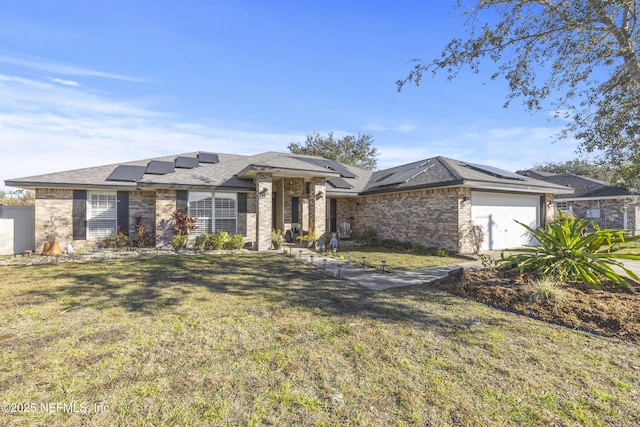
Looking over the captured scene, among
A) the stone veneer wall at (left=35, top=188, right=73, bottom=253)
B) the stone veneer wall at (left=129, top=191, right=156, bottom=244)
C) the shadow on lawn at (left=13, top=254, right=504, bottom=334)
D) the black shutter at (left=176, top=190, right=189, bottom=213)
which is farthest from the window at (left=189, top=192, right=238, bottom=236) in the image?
the stone veneer wall at (left=35, top=188, right=73, bottom=253)

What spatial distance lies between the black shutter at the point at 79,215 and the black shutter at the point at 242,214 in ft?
21.3

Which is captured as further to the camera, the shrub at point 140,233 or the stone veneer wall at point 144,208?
the stone veneer wall at point 144,208

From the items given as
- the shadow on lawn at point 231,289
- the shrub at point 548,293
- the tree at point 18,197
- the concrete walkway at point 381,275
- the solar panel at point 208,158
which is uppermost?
the solar panel at point 208,158

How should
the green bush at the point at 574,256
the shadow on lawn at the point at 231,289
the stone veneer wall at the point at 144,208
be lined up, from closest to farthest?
the shadow on lawn at the point at 231,289 → the green bush at the point at 574,256 → the stone veneer wall at the point at 144,208

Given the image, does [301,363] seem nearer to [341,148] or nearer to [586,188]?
[586,188]

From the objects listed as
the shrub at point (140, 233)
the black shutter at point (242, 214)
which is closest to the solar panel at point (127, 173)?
the shrub at point (140, 233)

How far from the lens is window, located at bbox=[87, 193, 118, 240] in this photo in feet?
41.2

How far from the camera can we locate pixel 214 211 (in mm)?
13500

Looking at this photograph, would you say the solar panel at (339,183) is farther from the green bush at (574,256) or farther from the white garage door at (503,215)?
the green bush at (574,256)

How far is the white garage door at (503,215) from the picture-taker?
40.8ft

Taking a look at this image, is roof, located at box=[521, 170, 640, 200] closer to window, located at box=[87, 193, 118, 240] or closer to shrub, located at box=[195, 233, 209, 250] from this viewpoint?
shrub, located at box=[195, 233, 209, 250]

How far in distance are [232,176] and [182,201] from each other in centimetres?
263

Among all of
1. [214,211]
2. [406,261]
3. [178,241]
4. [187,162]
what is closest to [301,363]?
[406,261]

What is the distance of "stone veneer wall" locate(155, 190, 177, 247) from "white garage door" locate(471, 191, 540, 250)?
13279 millimetres
